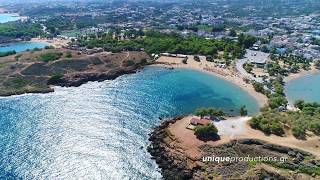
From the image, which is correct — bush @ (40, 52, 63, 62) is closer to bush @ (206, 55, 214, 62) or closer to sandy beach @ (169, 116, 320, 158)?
bush @ (206, 55, 214, 62)

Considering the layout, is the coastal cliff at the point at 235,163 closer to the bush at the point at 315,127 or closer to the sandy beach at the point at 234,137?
the sandy beach at the point at 234,137

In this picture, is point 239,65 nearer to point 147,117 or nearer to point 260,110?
point 260,110

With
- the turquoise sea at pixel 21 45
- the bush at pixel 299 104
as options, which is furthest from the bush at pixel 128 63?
the turquoise sea at pixel 21 45

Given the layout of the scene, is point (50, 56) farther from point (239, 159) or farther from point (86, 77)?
point (239, 159)

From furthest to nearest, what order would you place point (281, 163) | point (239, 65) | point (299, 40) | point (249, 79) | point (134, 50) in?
1. point (299, 40)
2. point (134, 50)
3. point (239, 65)
4. point (249, 79)
5. point (281, 163)

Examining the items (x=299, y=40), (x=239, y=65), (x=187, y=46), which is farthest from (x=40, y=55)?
(x=299, y=40)
